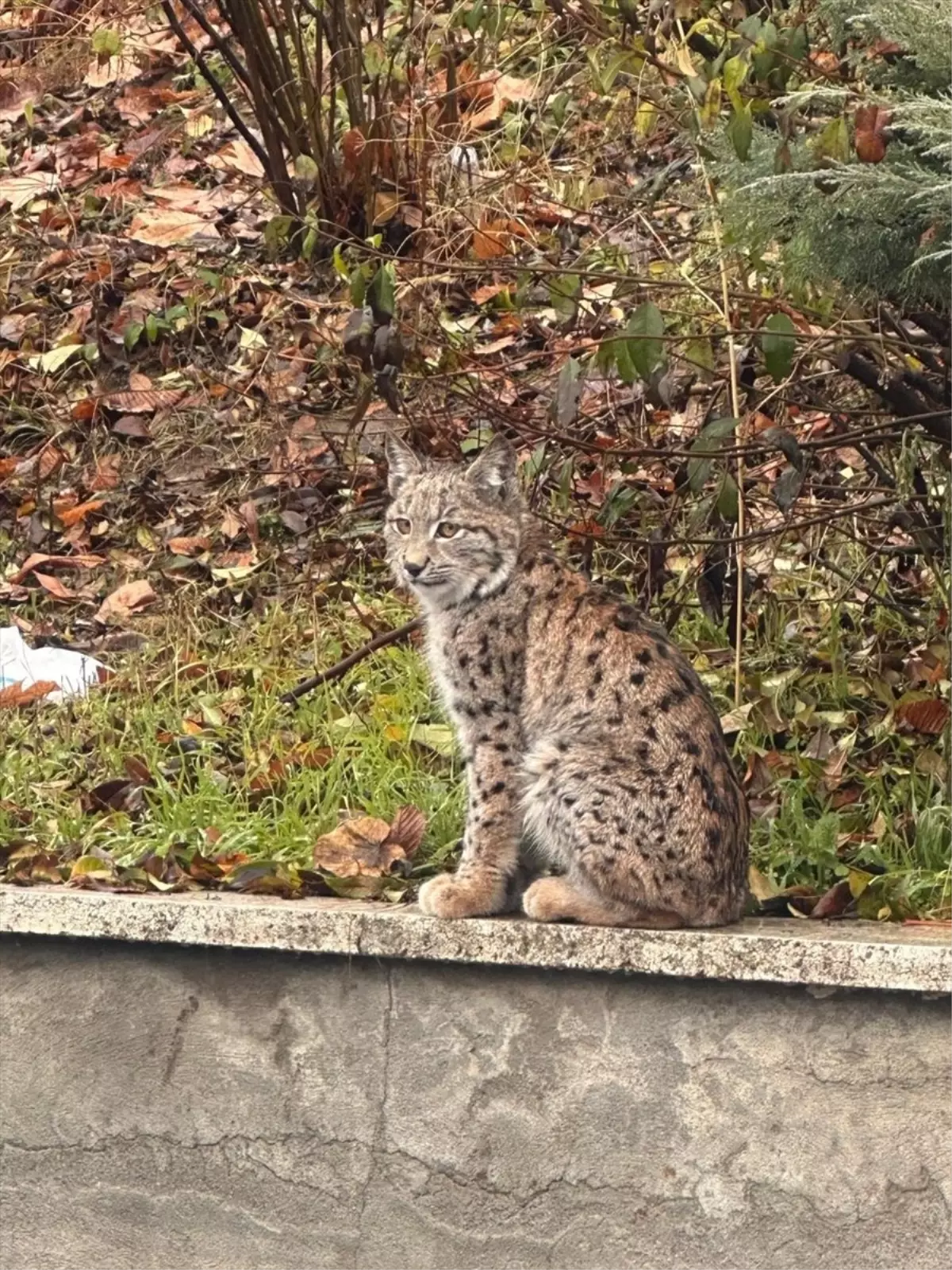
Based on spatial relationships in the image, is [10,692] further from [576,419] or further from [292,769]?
[576,419]

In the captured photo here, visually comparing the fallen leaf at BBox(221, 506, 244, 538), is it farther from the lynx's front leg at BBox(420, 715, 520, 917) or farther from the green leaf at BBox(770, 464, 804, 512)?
the green leaf at BBox(770, 464, 804, 512)

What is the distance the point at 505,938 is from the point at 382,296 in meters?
1.52

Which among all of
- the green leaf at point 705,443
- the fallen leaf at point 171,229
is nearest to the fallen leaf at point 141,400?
the fallen leaf at point 171,229

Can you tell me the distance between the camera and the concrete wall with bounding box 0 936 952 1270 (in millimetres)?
4121

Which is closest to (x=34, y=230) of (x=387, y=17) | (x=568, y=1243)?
(x=387, y=17)

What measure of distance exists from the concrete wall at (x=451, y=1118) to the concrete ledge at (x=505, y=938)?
0.06 meters

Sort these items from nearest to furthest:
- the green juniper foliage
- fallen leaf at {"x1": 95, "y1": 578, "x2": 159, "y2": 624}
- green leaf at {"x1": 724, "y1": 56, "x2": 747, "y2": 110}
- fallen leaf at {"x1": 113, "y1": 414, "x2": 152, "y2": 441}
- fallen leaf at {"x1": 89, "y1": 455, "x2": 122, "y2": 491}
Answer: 1. the green juniper foliage
2. green leaf at {"x1": 724, "y1": 56, "x2": 747, "y2": 110}
3. fallen leaf at {"x1": 95, "y1": 578, "x2": 159, "y2": 624}
4. fallen leaf at {"x1": 89, "y1": 455, "x2": 122, "y2": 491}
5. fallen leaf at {"x1": 113, "y1": 414, "x2": 152, "y2": 441}

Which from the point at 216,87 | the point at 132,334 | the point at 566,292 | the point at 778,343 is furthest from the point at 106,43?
the point at 778,343

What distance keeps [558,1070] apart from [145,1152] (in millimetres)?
985

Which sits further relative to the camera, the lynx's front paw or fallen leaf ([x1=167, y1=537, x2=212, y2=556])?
fallen leaf ([x1=167, y1=537, x2=212, y2=556])

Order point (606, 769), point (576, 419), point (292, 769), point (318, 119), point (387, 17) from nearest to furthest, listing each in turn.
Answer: point (606, 769) < point (292, 769) < point (576, 419) < point (318, 119) < point (387, 17)

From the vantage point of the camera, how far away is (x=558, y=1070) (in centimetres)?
432

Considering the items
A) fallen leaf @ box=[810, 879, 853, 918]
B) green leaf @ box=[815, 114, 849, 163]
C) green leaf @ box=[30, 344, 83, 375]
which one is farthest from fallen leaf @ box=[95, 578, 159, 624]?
green leaf @ box=[815, 114, 849, 163]

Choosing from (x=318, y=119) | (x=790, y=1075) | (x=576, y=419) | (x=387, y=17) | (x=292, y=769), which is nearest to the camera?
(x=790, y=1075)
